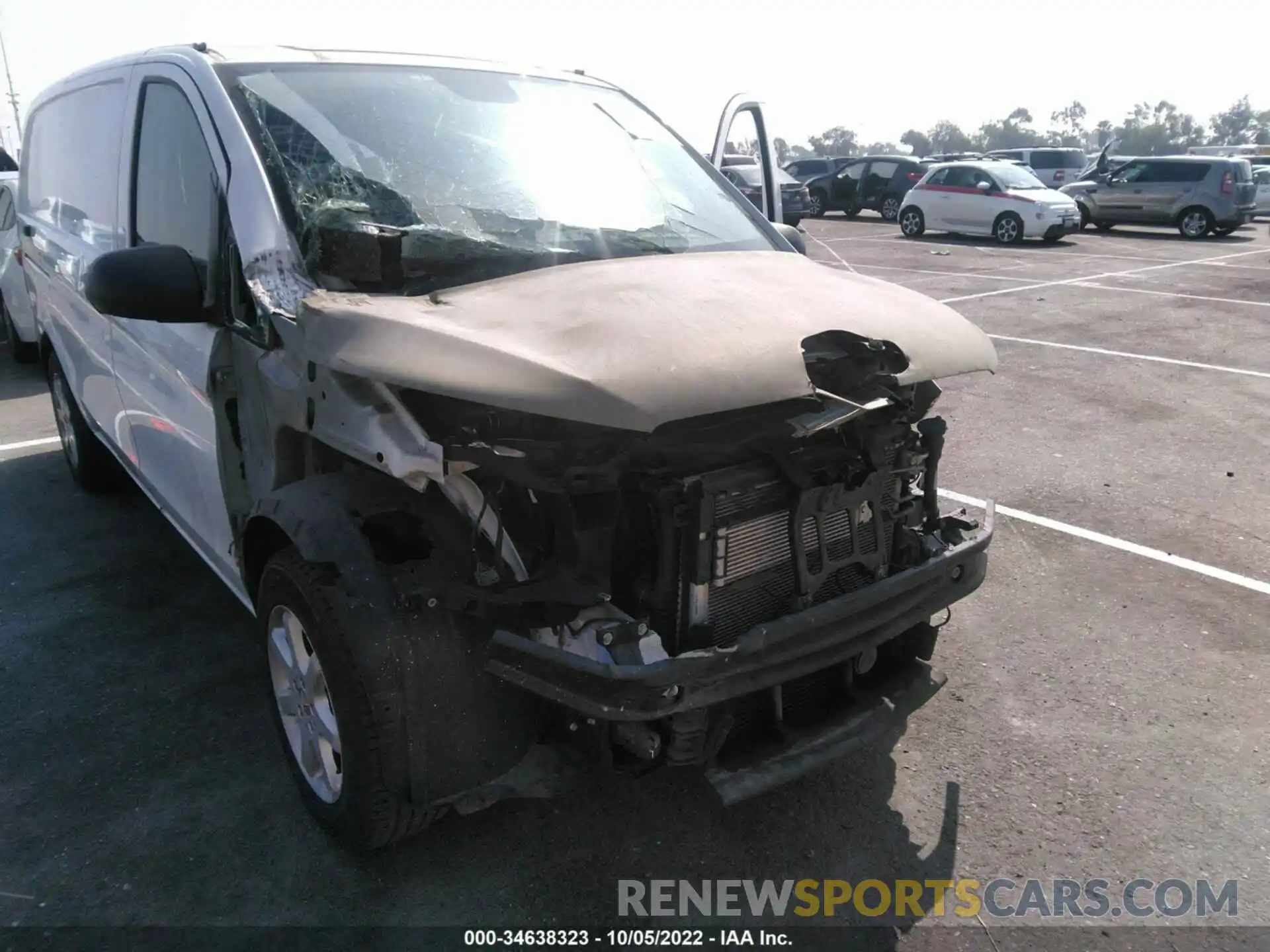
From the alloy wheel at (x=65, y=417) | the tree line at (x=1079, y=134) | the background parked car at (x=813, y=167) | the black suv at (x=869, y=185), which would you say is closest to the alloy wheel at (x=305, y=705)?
the alloy wheel at (x=65, y=417)

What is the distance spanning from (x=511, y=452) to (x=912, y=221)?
2126cm

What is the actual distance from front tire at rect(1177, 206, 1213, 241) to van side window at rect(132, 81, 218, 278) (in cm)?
2297

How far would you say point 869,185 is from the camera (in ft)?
86.0

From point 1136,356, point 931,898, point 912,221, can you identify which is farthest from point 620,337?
point 912,221

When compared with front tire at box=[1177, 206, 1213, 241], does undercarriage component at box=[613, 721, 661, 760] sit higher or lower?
lower

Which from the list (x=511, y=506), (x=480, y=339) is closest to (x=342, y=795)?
(x=511, y=506)

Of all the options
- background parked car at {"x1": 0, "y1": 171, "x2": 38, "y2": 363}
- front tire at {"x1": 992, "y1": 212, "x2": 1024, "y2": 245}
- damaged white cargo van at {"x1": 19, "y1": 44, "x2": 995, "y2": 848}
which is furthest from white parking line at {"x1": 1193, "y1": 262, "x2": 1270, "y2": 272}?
background parked car at {"x1": 0, "y1": 171, "x2": 38, "y2": 363}

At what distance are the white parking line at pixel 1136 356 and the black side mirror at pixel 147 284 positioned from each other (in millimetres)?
8610

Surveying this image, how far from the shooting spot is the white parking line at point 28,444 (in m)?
6.60

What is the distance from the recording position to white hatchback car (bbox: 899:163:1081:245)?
1953cm

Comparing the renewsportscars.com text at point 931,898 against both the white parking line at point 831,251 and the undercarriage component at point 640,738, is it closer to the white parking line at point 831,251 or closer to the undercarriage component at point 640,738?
the undercarriage component at point 640,738

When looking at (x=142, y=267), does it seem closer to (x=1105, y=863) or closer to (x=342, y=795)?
(x=342, y=795)

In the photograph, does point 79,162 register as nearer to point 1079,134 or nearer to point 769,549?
point 769,549

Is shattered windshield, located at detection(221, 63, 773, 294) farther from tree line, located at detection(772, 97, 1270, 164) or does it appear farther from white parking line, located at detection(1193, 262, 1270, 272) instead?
tree line, located at detection(772, 97, 1270, 164)
